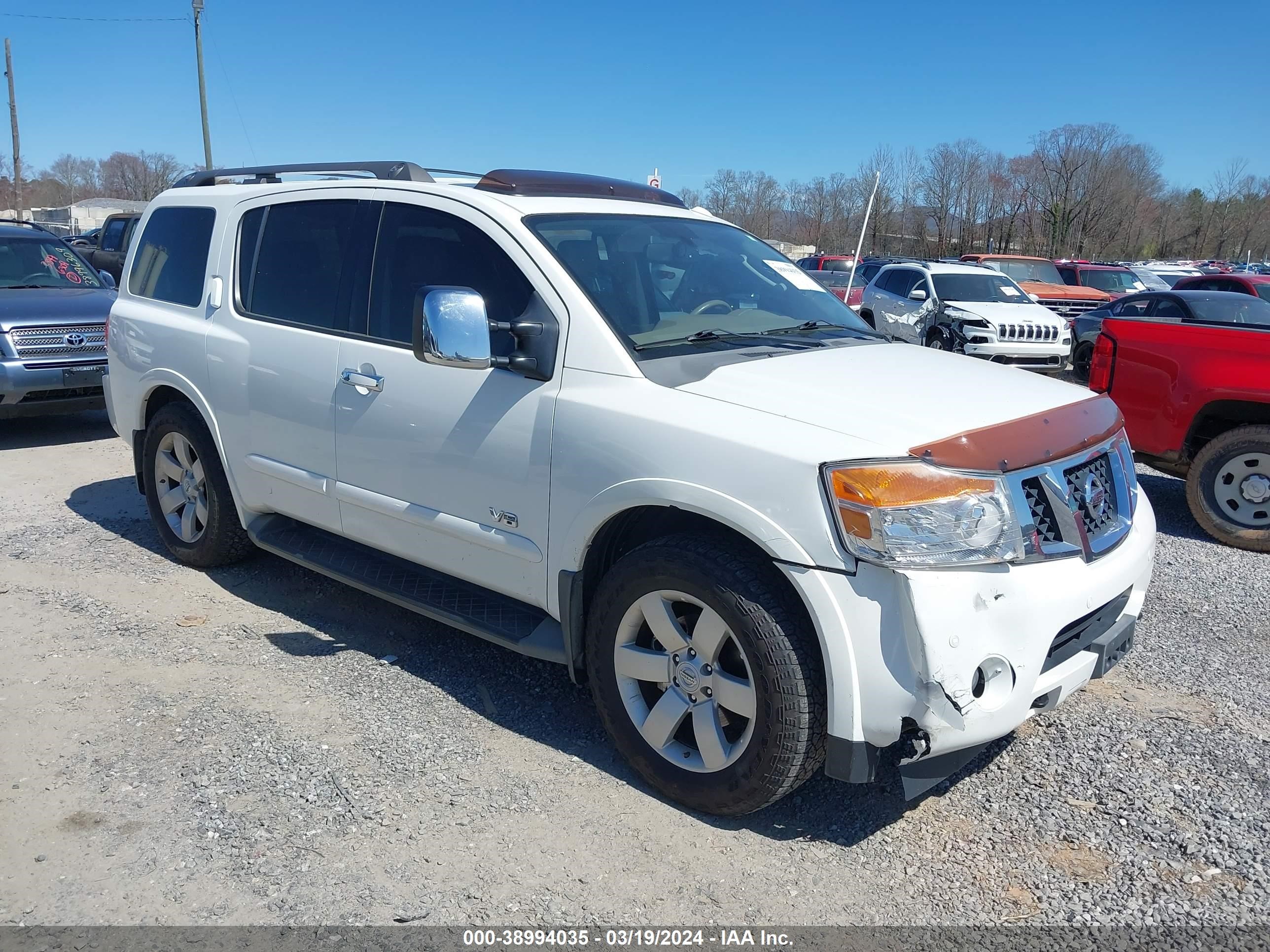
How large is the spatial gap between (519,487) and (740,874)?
56.3 inches

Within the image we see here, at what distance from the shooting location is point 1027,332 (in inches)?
540

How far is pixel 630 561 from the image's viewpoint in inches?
123

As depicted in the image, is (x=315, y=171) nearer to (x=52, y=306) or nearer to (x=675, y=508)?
(x=675, y=508)

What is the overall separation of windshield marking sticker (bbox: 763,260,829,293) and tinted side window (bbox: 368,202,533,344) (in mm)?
1291

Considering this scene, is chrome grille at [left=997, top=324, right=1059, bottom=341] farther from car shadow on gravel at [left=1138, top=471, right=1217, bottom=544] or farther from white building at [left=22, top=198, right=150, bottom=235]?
white building at [left=22, top=198, right=150, bottom=235]

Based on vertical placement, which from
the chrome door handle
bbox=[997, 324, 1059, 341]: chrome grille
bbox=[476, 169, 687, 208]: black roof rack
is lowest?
bbox=[997, 324, 1059, 341]: chrome grille

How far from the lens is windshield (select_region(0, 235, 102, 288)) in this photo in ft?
30.8

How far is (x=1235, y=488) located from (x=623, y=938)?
5328 millimetres

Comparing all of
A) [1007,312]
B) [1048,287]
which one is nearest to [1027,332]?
[1007,312]

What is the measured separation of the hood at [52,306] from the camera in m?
8.27

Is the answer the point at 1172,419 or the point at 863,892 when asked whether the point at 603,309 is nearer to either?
the point at 863,892

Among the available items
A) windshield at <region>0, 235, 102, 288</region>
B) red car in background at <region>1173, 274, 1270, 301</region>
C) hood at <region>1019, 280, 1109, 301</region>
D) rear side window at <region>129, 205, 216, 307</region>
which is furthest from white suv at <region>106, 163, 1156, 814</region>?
hood at <region>1019, 280, 1109, 301</region>

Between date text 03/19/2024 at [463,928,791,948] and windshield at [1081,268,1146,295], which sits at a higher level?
windshield at [1081,268,1146,295]

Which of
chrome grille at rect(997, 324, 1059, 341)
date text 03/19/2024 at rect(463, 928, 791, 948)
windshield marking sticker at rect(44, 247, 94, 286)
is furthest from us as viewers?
chrome grille at rect(997, 324, 1059, 341)
